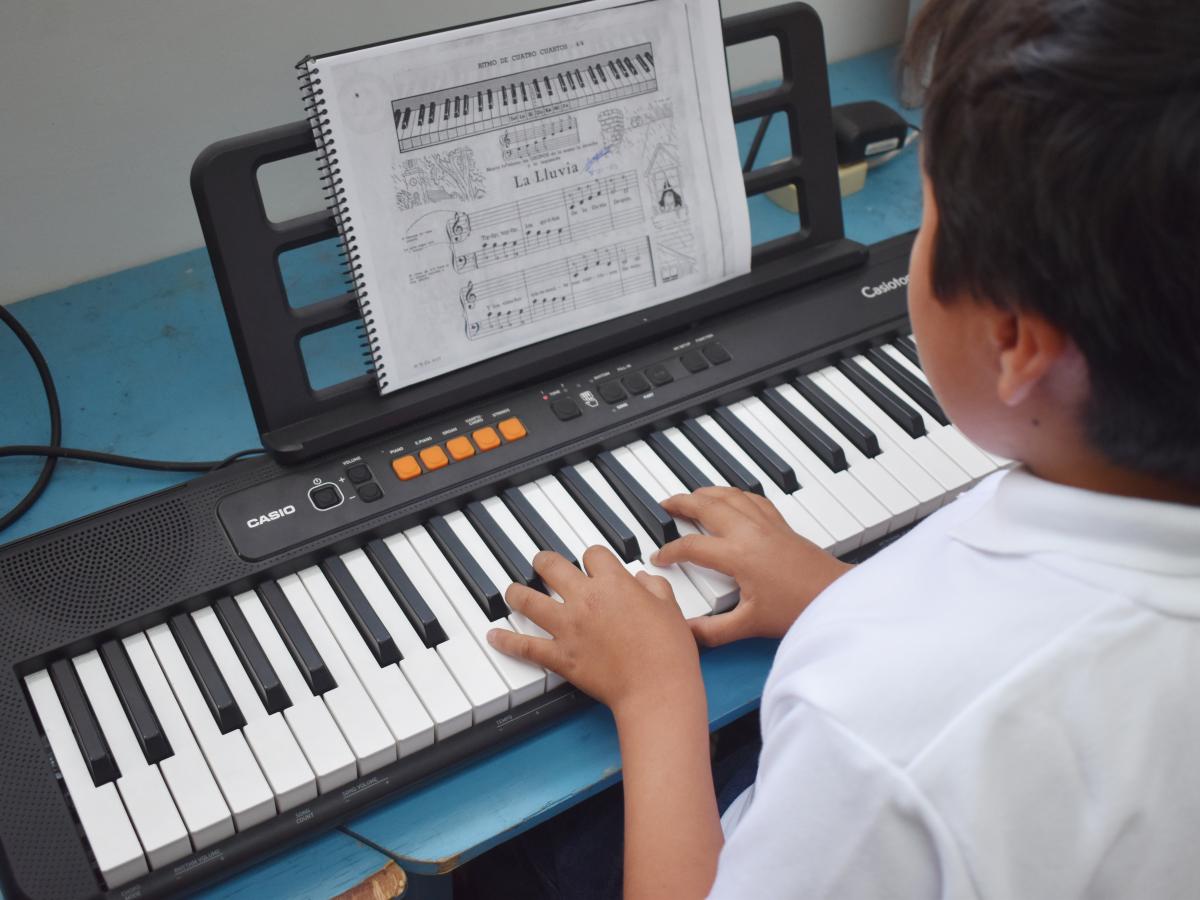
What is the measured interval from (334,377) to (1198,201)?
901mm

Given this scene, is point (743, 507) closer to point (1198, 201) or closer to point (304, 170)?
point (1198, 201)

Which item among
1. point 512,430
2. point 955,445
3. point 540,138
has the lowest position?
point 955,445

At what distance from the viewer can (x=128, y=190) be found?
1.27 meters

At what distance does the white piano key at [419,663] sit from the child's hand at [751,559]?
0.20 meters

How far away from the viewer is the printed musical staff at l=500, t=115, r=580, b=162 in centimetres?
95

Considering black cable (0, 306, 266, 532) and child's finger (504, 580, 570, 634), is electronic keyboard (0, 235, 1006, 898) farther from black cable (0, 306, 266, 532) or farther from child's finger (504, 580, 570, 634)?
black cable (0, 306, 266, 532)

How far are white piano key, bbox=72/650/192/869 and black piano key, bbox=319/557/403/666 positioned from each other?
174 mm

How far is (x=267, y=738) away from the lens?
2.62 feet

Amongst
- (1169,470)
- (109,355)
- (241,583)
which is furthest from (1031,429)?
(109,355)

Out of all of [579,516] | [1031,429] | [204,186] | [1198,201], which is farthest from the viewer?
[579,516]

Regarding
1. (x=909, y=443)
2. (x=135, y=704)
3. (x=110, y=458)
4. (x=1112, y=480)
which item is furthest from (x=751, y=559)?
(x=110, y=458)

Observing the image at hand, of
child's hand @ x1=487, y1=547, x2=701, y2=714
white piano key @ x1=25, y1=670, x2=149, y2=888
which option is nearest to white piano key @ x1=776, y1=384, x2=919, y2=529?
child's hand @ x1=487, y1=547, x2=701, y2=714

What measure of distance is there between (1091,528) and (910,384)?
Answer: 557 mm

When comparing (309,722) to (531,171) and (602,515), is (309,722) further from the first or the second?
(531,171)
